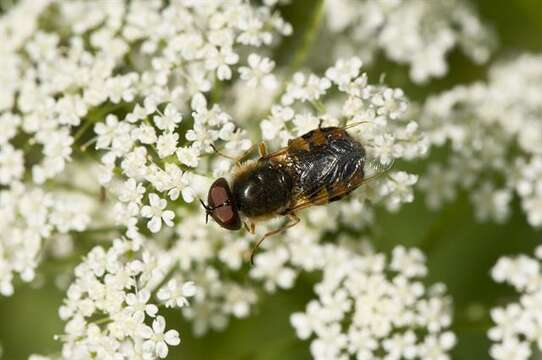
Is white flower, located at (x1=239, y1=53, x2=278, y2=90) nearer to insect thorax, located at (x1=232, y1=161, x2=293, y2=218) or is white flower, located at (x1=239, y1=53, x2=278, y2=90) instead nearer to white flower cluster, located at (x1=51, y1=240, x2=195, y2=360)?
insect thorax, located at (x1=232, y1=161, x2=293, y2=218)

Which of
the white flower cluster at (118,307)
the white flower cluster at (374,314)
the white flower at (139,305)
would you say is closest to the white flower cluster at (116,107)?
the white flower cluster at (118,307)

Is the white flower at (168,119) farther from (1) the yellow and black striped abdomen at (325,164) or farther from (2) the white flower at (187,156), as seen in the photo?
(1) the yellow and black striped abdomen at (325,164)

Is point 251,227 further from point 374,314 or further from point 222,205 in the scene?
point 374,314

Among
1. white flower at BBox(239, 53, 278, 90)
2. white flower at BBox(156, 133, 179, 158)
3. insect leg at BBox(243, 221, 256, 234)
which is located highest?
white flower at BBox(239, 53, 278, 90)

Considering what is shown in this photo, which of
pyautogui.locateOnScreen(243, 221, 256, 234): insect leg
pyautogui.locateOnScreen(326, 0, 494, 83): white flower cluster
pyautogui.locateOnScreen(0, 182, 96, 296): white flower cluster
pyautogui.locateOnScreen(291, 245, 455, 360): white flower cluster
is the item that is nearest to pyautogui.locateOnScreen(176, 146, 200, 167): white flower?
pyautogui.locateOnScreen(243, 221, 256, 234): insect leg

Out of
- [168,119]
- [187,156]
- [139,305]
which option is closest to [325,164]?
[187,156]

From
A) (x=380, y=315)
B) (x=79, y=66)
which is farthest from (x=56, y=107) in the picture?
(x=380, y=315)

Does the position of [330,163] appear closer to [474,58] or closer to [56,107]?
[56,107]
